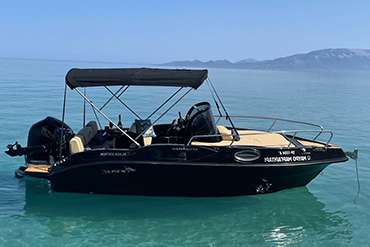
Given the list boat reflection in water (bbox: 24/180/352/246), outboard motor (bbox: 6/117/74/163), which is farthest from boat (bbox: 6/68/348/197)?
boat reflection in water (bbox: 24/180/352/246)

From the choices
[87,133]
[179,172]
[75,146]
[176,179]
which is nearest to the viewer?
[179,172]

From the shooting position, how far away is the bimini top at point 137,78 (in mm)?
6789

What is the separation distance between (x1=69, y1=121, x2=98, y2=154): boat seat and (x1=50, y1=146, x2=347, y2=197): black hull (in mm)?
254

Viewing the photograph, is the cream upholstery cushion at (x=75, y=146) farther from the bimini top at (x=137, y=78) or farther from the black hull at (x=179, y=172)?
the bimini top at (x=137, y=78)

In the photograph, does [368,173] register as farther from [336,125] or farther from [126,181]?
[336,125]

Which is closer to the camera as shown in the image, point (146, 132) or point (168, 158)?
point (168, 158)

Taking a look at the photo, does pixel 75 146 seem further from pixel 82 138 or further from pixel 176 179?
pixel 176 179

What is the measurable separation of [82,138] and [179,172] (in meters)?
2.30

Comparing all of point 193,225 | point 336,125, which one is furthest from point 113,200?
point 336,125

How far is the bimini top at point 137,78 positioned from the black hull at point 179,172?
1234 mm

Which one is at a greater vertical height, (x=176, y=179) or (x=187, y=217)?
(x=176, y=179)

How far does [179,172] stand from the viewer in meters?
6.95

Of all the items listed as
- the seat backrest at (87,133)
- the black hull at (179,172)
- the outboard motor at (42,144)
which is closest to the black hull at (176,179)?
A: the black hull at (179,172)

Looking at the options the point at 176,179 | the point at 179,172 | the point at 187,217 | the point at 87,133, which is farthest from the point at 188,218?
the point at 87,133
